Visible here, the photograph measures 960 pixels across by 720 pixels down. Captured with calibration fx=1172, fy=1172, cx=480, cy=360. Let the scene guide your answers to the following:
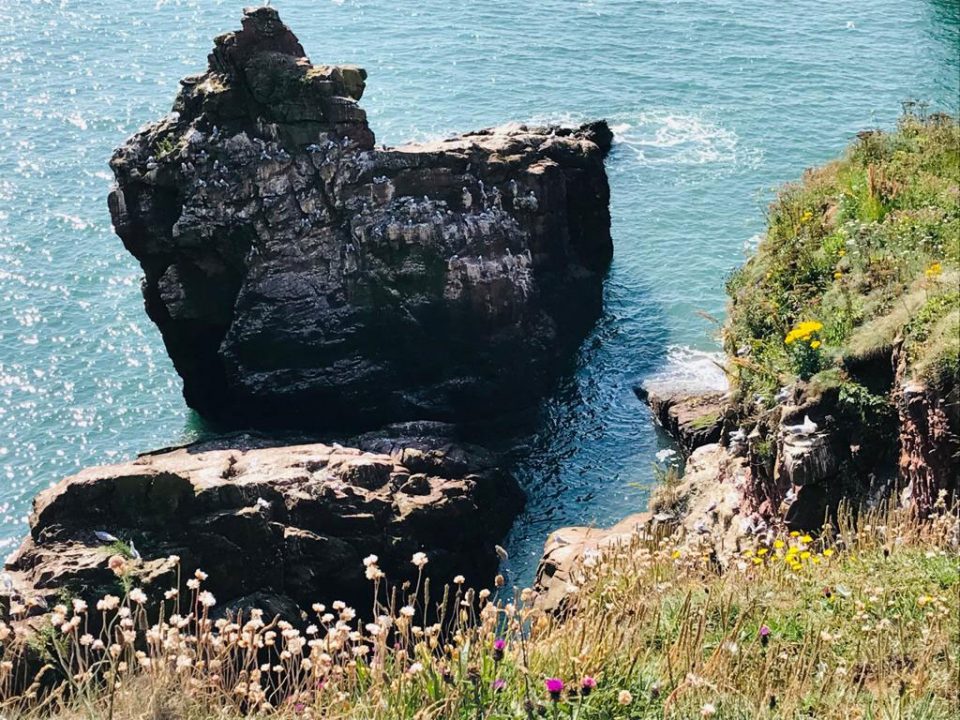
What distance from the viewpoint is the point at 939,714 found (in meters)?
7.95

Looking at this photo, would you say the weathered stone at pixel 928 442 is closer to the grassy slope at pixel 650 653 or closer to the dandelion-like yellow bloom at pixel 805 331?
the grassy slope at pixel 650 653

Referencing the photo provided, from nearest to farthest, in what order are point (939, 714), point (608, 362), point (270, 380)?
point (939, 714) < point (270, 380) < point (608, 362)

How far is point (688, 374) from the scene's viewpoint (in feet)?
113

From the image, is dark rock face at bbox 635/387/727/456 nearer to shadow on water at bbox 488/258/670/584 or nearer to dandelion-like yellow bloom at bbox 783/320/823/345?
shadow on water at bbox 488/258/670/584

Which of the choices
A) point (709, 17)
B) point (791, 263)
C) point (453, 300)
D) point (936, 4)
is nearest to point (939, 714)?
point (791, 263)

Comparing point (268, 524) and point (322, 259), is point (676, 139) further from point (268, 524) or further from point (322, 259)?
point (268, 524)

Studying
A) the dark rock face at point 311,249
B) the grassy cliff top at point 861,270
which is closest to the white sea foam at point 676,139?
the dark rock face at point 311,249

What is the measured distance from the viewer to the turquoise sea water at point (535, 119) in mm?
33000

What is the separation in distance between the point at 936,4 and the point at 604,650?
64.1 metres

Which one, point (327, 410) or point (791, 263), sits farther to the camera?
point (327, 410)

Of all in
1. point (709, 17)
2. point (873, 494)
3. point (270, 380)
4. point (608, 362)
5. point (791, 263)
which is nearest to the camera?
point (873, 494)

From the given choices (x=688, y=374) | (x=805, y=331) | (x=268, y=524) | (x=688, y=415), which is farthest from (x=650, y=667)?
(x=688, y=374)

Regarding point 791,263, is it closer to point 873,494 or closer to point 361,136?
point 873,494

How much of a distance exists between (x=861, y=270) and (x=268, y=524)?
480 inches
